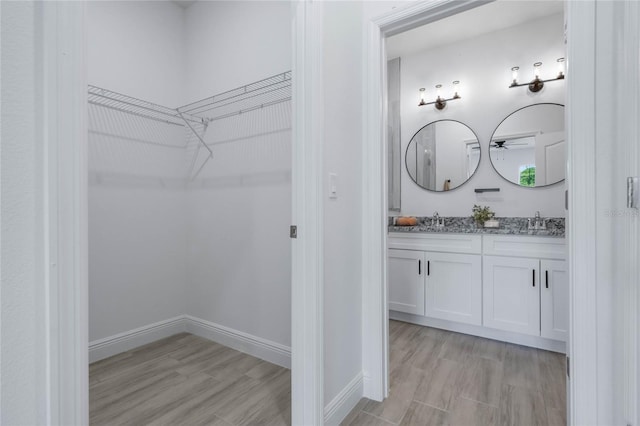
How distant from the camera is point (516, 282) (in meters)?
2.52

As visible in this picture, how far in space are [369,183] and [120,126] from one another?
1.88 metres

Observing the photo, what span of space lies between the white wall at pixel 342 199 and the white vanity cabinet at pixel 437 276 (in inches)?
52.3

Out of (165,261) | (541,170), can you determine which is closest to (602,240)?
(541,170)

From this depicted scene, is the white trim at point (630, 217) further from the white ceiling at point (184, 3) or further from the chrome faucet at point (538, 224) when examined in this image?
the white ceiling at point (184, 3)

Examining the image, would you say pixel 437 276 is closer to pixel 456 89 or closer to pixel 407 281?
pixel 407 281

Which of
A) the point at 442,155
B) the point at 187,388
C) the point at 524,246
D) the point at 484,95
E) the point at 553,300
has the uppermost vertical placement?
the point at 484,95

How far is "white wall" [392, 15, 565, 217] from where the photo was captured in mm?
2889

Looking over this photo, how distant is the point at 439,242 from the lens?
9.39 ft

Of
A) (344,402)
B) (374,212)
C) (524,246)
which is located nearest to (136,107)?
(374,212)

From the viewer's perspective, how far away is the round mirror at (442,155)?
10.7ft

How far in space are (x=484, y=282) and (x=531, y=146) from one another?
4.47 ft

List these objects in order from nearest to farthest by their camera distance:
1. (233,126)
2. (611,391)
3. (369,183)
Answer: (611,391) → (369,183) → (233,126)

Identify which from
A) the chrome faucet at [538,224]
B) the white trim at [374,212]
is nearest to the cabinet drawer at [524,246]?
the chrome faucet at [538,224]

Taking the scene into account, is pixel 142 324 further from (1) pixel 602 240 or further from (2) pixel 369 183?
(1) pixel 602 240
